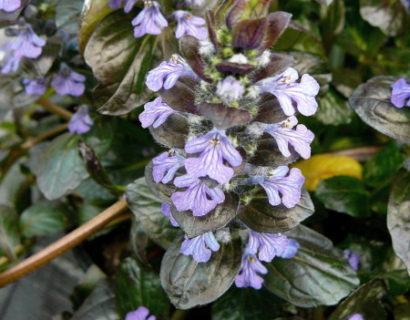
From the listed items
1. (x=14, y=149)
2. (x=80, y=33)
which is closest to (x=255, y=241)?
(x=80, y=33)

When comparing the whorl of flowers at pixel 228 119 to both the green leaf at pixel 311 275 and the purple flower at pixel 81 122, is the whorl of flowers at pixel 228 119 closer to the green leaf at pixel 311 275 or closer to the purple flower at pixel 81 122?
the green leaf at pixel 311 275

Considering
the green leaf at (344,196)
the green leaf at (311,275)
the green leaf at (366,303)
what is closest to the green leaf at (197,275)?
the green leaf at (311,275)

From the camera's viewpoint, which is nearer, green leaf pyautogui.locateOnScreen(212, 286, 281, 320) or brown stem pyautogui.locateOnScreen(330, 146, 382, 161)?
green leaf pyautogui.locateOnScreen(212, 286, 281, 320)

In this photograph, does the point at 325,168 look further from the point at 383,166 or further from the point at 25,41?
the point at 25,41

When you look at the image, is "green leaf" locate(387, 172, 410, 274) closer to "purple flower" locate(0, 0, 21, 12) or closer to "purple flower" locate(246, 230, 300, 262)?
"purple flower" locate(246, 230, 300, 262)

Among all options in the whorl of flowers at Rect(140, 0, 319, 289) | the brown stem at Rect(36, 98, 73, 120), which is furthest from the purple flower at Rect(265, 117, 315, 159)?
the brown stem at Rect(36, 98, 73, 120)

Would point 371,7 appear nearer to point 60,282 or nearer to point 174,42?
point 174,42
